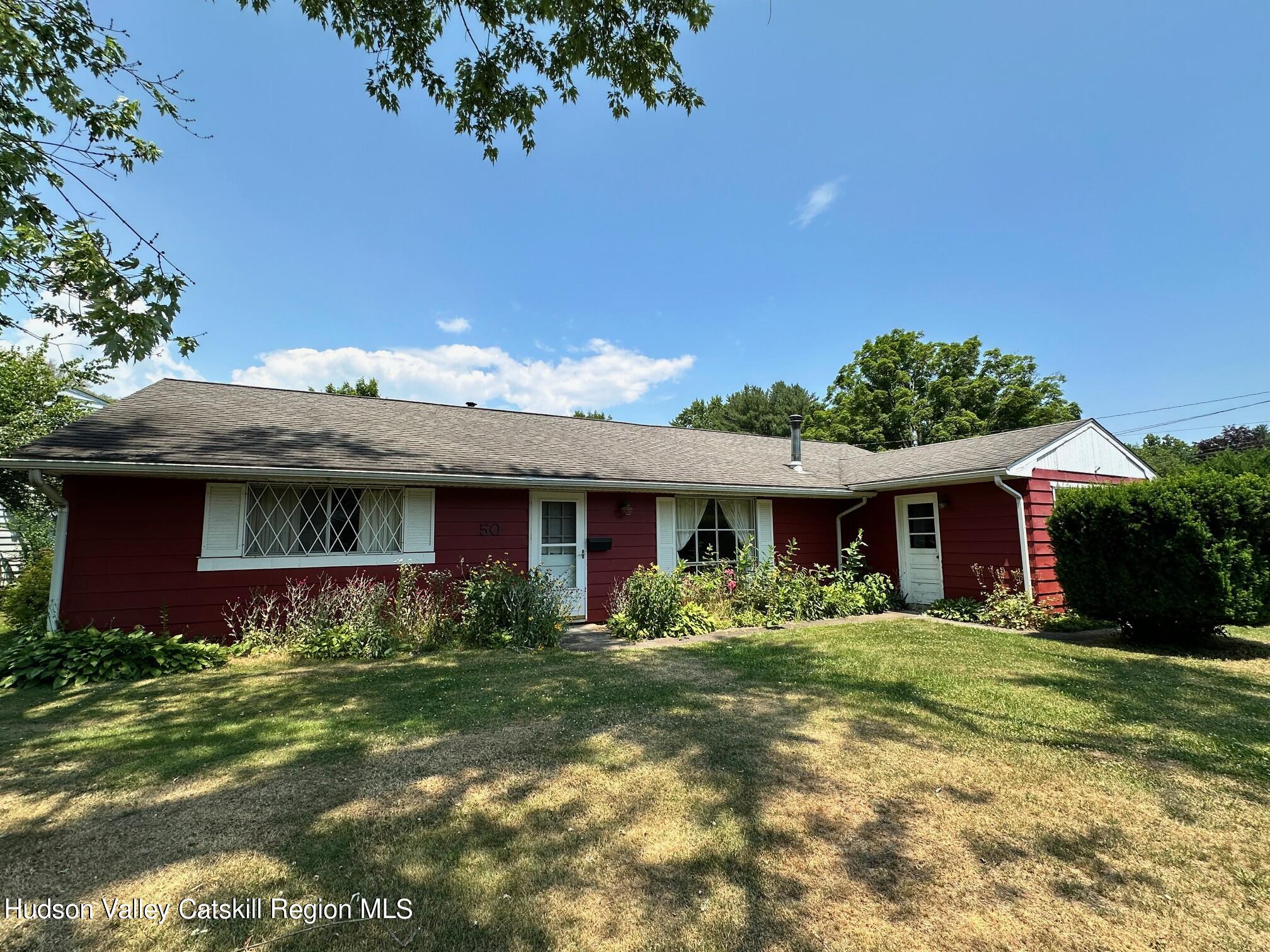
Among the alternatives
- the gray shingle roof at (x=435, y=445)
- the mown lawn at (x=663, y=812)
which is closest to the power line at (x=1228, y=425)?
the gray shingle roof at (x=435, y=445)

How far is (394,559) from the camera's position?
776 cm

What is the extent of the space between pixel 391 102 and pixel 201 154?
9.65 feet

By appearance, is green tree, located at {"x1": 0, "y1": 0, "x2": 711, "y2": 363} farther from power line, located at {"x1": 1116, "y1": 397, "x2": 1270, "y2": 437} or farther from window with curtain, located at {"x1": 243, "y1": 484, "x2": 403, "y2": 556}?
power line, located at {"x1": 1116, "y1": 397, "x2": 1270, "y2": 437}

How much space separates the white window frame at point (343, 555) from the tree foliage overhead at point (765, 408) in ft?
93.4

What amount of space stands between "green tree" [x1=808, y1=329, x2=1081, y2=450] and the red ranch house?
17844mm

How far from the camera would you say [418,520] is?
7.94 meters

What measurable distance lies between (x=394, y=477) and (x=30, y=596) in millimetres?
6290

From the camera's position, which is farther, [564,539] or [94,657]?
[564,539]

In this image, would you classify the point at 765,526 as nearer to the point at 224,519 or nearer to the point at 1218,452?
the point at 224,519

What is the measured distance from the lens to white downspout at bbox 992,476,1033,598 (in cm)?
893

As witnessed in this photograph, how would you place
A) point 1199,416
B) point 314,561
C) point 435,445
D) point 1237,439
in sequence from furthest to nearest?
point 1199,416, point 1237,439, point 435,445, point 314,561

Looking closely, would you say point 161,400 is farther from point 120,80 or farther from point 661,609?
point 661,609

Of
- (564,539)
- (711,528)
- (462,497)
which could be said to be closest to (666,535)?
(711,528)

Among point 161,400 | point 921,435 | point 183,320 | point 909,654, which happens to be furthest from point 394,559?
point 921,435
